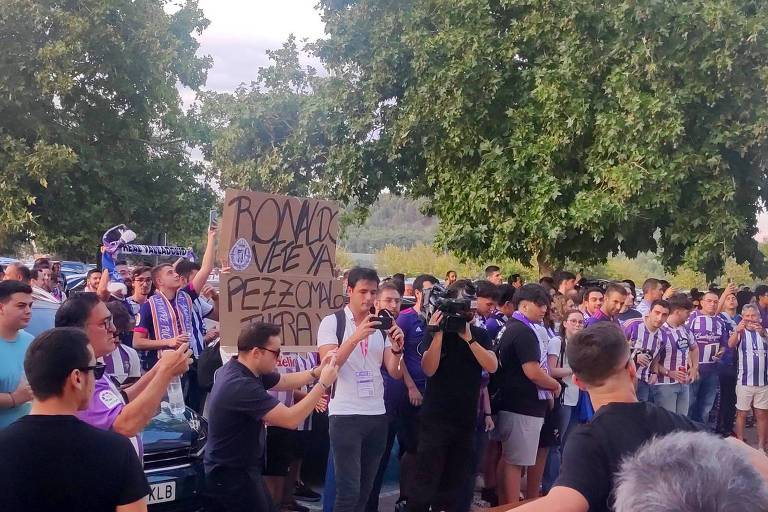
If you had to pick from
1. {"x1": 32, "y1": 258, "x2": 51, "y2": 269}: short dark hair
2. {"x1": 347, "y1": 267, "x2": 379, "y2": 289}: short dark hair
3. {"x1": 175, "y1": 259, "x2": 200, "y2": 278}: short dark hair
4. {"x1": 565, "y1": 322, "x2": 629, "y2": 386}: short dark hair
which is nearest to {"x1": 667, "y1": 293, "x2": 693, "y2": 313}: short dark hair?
{"x1": 347, "y1": 267, "x2": 379, "y2": 289}: short dark hair

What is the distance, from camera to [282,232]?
634 centimetres

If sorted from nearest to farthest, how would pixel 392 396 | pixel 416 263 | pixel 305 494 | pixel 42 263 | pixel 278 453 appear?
pixel 278 453
pixel 392 396
pixel 305 494
pixel 42 263
pixel 416 263

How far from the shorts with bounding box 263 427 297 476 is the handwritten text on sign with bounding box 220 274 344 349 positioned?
32.8 inches

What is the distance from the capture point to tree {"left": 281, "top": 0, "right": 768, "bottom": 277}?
12961 mm

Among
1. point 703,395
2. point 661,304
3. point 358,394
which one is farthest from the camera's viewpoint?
point 703,395

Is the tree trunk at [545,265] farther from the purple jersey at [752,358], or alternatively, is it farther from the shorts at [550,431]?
the shorts at [550,431]

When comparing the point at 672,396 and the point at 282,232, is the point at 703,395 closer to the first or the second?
the point at 672,396

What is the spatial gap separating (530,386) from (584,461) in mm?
3965

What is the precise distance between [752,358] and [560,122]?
17.2ft

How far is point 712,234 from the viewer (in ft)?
43.7

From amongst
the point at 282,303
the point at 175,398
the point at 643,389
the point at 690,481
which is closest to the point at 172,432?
the point at 175,398

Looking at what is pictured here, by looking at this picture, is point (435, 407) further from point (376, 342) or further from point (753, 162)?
point (753, 162)

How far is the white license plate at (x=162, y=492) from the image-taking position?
5007 mm

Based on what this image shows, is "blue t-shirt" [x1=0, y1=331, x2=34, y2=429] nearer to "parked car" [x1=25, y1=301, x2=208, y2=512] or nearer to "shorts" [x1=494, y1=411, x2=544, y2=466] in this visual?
"parked car" [x1=25, y1=301, x2=208, y2=512]
